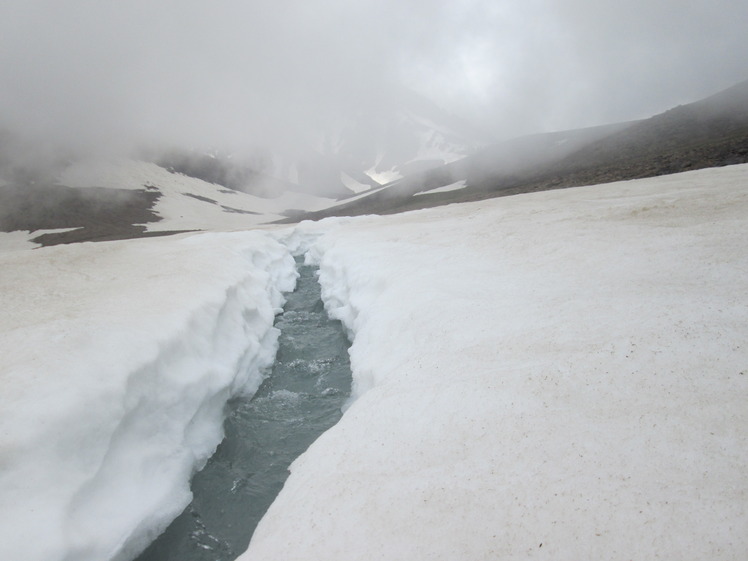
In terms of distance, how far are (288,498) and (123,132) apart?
8530 inches

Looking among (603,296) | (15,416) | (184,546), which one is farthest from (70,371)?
(603,296)

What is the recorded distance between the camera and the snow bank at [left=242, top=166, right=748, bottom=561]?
3592mm

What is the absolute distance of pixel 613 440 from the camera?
436 centimetres

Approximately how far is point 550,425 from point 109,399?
682 cm

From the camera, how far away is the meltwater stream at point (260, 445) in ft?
20.3

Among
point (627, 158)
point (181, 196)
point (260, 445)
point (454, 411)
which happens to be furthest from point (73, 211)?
point (454, 411)

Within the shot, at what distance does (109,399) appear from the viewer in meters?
6.34

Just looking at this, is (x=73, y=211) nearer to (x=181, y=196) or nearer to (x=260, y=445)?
(x=181, y=196)

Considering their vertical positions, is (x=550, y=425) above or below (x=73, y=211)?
below

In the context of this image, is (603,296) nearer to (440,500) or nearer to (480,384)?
(480,384)

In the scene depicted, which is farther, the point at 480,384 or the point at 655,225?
the point at 655,225

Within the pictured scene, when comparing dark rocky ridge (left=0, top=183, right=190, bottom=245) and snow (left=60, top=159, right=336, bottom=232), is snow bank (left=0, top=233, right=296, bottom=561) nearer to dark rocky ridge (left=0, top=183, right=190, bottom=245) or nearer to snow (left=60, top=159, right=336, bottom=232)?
dark rocky ridge (left=0, top=183, right=190, bottom=245)

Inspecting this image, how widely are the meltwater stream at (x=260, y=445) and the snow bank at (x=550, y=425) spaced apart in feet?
5.49

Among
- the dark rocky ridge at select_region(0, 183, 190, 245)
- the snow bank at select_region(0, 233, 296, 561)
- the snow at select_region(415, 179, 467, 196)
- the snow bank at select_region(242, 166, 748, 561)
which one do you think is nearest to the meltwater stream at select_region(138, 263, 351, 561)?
the snow bank at select_region(0, 233, 296, 561)
